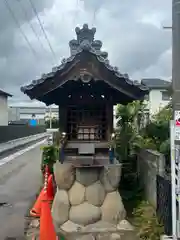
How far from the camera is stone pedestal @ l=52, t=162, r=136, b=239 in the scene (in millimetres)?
7035

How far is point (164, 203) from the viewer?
610 centimetres

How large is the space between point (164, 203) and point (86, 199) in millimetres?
1741

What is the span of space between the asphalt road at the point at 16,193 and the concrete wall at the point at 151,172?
3145mm

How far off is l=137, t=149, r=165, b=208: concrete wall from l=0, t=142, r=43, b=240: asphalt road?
3.14 m

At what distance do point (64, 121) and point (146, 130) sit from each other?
6.78 metres

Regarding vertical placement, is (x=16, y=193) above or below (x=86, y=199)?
below

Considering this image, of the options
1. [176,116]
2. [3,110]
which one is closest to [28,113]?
[3,110]

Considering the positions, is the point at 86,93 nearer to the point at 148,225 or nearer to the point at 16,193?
the point at 148,225

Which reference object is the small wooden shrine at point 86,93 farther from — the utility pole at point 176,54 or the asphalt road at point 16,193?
the utility pole at point 176,54

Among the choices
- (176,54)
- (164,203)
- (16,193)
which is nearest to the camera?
(176,54)

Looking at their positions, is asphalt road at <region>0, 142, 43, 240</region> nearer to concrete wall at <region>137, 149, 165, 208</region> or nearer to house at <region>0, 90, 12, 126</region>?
concrete wall at <region>137, 149, 165, 208</region>

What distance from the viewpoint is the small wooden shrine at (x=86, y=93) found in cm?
671

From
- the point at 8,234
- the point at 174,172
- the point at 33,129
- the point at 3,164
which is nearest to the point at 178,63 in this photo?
the point at 174,172

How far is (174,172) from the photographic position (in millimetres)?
4500
